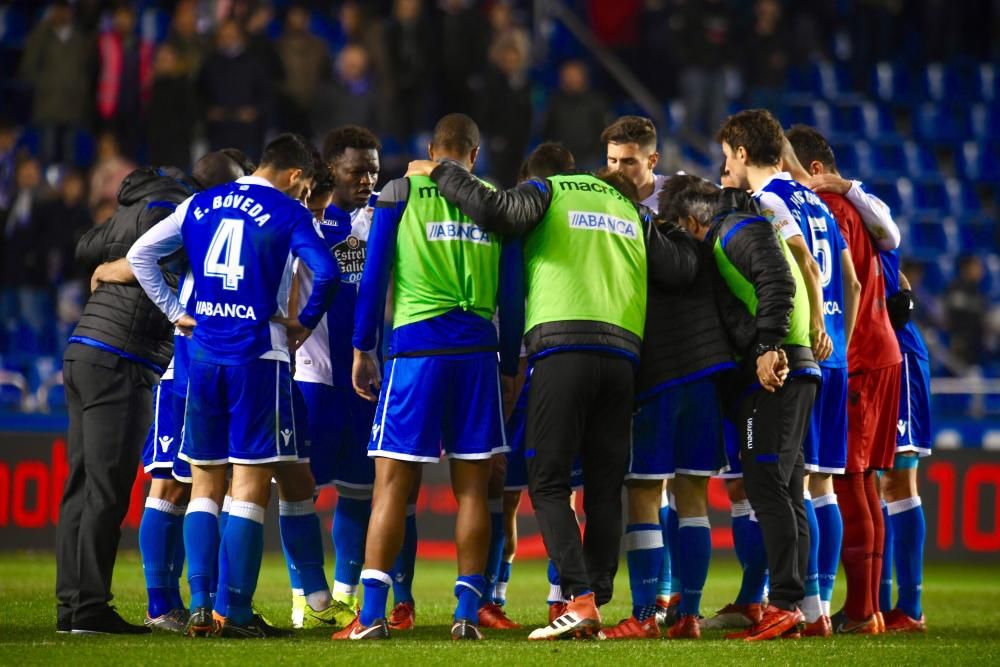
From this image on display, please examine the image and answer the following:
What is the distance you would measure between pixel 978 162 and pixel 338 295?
1321 cm

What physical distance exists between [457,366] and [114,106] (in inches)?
416

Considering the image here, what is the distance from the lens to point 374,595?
6816 millimetres

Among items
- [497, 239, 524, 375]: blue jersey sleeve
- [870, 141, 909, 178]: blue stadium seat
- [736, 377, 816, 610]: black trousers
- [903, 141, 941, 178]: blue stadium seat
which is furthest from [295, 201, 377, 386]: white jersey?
[903, 141, 941, 178]: blue stadium seat

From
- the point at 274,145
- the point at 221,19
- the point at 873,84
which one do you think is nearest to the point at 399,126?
the point at 221,19

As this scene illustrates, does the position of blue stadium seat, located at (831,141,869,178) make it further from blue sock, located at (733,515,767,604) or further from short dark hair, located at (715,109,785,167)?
blue sock, located at (733,515,767,604)

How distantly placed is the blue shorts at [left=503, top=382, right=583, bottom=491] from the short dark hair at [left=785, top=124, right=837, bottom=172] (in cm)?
207

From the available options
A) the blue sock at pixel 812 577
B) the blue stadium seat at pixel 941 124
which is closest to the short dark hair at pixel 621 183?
the blue sock at pixel 812 577

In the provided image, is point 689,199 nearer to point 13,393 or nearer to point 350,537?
point 350,537

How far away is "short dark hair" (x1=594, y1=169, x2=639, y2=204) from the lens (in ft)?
24.1

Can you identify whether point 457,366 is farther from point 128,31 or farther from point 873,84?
point 873,84

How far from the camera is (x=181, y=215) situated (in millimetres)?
7066

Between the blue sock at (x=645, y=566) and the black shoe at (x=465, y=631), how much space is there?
32.4 inches

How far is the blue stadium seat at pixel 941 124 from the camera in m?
19.5

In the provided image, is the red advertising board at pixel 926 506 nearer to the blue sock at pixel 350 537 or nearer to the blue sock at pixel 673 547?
the blue sock at pixel 673 547
